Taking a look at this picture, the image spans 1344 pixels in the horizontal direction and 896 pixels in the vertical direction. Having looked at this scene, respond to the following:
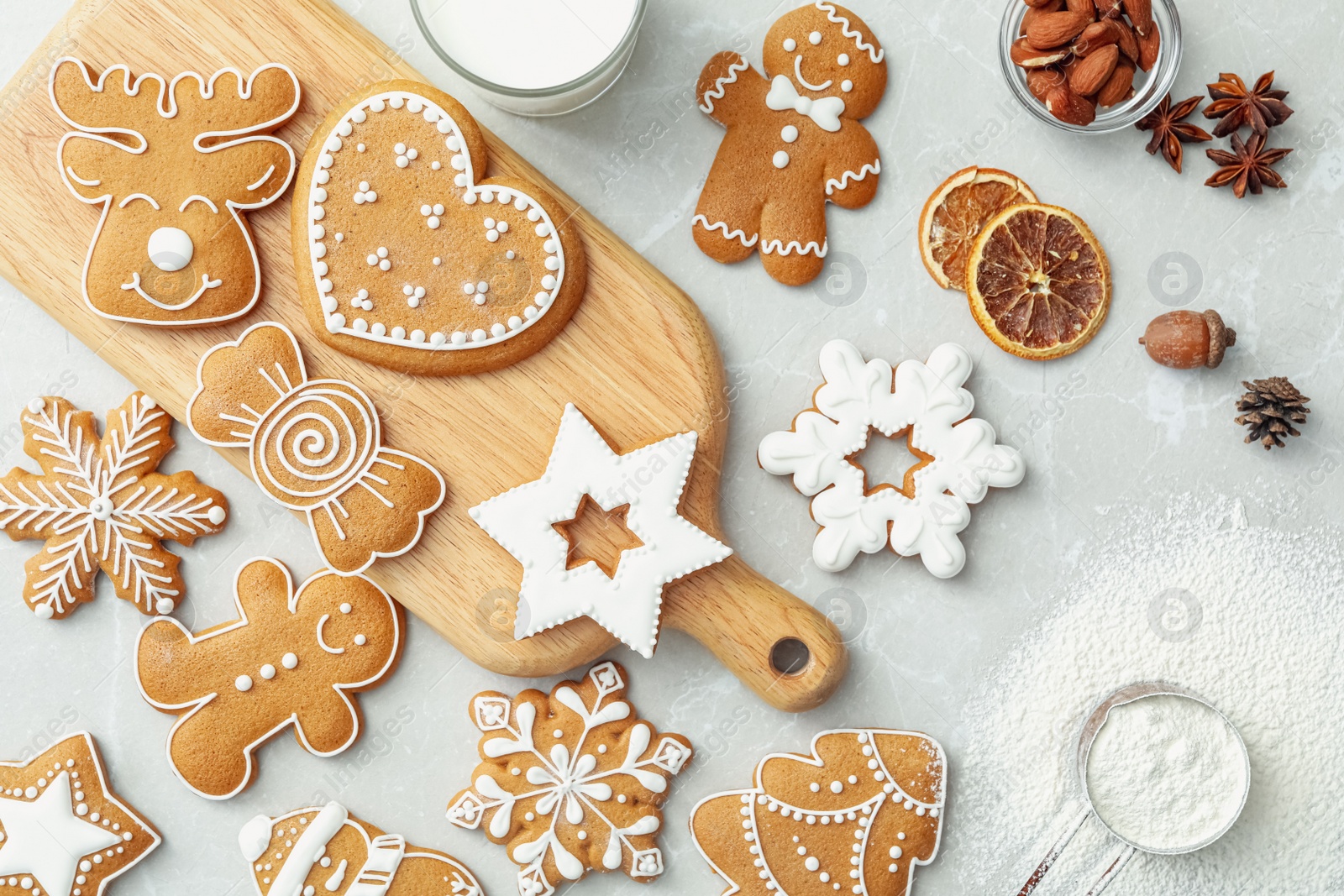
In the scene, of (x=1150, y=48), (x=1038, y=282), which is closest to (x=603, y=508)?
(x=1038, y=282)

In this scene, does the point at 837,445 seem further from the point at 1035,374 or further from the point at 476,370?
the point at 476,370

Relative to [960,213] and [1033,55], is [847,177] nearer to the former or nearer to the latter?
[960,213]

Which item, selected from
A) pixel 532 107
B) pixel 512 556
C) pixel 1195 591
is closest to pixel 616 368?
pixel 512 556

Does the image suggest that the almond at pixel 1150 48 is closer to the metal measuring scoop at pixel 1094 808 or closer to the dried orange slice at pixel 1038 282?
the dried orange slice at pixel 1038 282

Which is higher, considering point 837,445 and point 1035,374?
point 1035,374

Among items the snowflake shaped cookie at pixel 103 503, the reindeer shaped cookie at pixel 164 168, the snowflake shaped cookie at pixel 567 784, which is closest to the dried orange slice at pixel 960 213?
the snowflake shaped cookie at pixel 567 784

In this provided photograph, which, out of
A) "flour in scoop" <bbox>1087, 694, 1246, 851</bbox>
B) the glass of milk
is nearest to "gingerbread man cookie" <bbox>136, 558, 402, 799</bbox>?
the glass of milk
